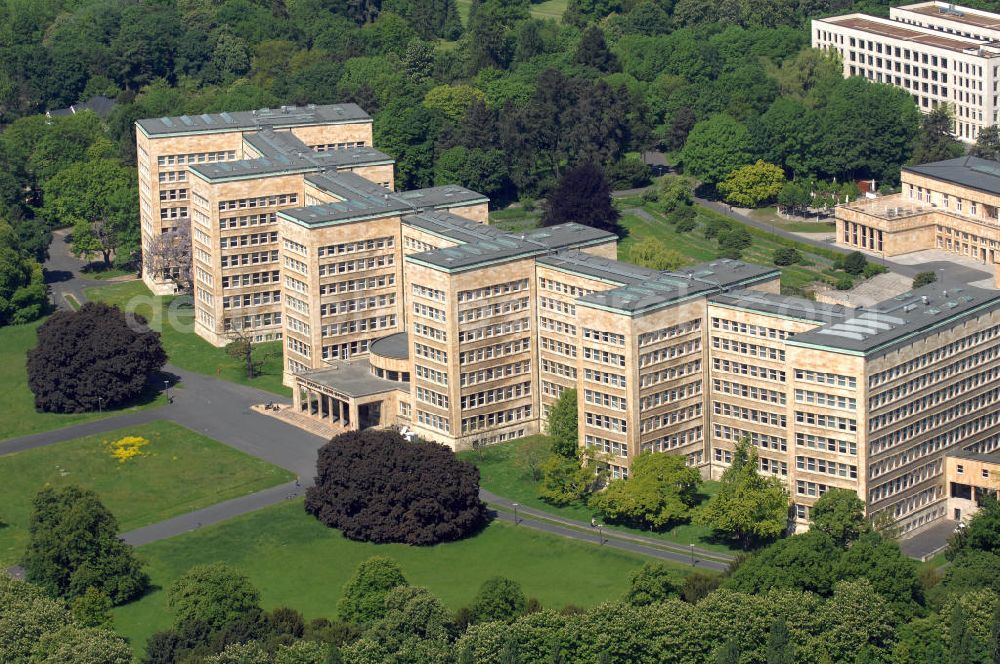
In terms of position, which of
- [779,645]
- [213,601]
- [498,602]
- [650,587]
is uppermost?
[650,587]

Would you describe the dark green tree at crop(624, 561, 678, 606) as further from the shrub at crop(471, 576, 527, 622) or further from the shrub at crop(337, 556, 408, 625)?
the shrub at crop(337, 556, 408, 625)

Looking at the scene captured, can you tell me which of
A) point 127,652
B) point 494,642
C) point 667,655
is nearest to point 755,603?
point 667,655

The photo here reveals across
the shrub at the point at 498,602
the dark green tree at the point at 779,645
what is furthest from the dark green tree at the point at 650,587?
the dark green tree at the point at 779,645

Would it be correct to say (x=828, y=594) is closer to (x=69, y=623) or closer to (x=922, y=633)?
(x=922, y=633)

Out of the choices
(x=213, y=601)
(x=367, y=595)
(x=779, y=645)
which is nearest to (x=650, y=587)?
(x=779, y=645)

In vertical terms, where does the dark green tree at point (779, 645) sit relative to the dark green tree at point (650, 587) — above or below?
below

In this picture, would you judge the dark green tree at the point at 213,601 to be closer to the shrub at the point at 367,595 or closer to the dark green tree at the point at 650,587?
the shrub at the point at 367,595

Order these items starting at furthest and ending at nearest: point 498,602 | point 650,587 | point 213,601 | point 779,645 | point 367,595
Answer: point 367,595
point 213,601
point 650,587
point 498,602
point 779,645

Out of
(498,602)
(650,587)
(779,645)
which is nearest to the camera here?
(779,645)

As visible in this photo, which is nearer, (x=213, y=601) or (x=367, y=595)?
(x=213, y=601)

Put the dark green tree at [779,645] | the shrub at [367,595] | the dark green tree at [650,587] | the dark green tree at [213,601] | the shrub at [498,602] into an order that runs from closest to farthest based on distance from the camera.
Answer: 1. the dark green tree at [779,645]
2. the shrub at [498,602]
3. the dark green tree at [650,587]
4. the dark green tree at [213,601]
5. the shrub at [367,595]

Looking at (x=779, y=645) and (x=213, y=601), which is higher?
(x=213, y=601)

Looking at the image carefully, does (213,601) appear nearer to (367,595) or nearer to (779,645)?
(367,595)

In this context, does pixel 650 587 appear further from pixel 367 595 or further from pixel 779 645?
pixel 367 595
